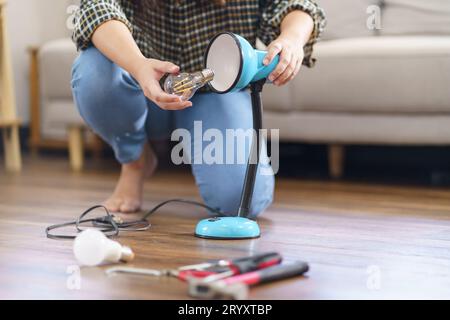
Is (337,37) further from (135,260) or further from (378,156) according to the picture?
(135,260)

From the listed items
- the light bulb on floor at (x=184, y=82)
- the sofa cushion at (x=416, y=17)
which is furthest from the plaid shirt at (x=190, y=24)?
the sofa cushion at (x=416, y=17)

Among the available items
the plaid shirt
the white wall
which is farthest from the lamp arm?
the white wall

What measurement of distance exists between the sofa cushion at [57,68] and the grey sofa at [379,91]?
2.35 ft

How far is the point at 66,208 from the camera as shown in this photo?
1.64 metres

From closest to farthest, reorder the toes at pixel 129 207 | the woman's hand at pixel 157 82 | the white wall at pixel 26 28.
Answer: the woman's hand at pixel 157 82 → the toes at pixel 129 207 → the white wall at pixel 26 28

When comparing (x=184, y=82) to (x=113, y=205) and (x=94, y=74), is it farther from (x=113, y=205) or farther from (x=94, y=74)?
(x=113, y=205)

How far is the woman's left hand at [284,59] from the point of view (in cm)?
122

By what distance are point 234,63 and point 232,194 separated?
385 millimetres

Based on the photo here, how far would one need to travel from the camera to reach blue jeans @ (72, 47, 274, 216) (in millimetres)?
1457

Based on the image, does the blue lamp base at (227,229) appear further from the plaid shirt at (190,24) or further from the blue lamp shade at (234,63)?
the plaid shirt at (190,24)

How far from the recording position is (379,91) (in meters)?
2.03

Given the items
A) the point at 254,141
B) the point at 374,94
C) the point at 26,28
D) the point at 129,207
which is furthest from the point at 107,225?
the point at 26,28

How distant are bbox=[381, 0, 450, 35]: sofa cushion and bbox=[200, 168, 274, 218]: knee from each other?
1.01 meters

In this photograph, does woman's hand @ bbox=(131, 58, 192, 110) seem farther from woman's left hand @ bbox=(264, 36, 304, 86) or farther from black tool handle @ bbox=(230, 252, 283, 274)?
black tool handle @ bbox=(230, 252, 283, 274)
